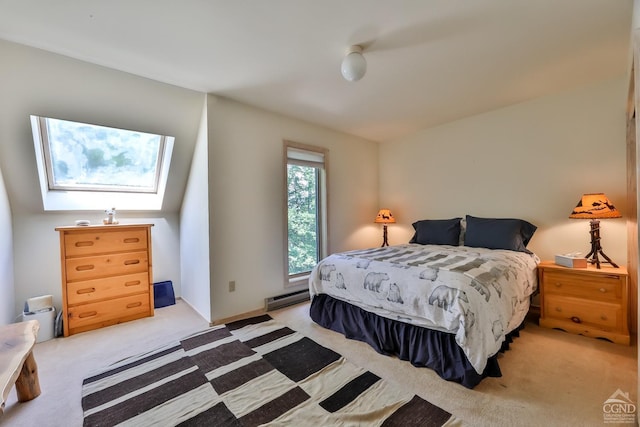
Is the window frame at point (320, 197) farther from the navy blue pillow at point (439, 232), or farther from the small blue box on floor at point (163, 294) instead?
the small blue box on floor at point (163, 294)

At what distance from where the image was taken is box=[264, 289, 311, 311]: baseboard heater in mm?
3049

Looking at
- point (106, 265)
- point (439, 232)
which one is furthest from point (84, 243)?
point (439, 232)

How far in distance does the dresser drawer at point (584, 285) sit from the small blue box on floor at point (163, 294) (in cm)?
414

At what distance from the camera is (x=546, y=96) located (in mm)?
2838

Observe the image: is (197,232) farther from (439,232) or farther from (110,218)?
(439,232)

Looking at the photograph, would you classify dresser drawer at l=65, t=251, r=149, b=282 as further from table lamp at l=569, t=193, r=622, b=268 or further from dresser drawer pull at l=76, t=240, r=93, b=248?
table lamp at l=569, t=193, r=622, b=268

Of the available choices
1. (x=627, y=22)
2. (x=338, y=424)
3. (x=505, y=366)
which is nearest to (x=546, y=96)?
(x=627, y=22)

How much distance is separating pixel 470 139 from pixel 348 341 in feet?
9.67

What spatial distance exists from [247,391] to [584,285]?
2.90m

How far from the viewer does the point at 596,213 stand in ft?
7.51

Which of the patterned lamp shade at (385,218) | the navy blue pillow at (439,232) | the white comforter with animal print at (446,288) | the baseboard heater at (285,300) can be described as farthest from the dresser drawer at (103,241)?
the navy blue pillow at (439,232)

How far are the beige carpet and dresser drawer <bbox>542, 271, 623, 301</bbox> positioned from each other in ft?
1.22

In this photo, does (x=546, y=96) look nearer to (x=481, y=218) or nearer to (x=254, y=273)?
(x=481, y=218)

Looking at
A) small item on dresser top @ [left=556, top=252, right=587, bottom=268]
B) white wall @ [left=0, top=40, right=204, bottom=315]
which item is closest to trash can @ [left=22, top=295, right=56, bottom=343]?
white wall @ [left=0, top=40, right=204, bottom=315]
